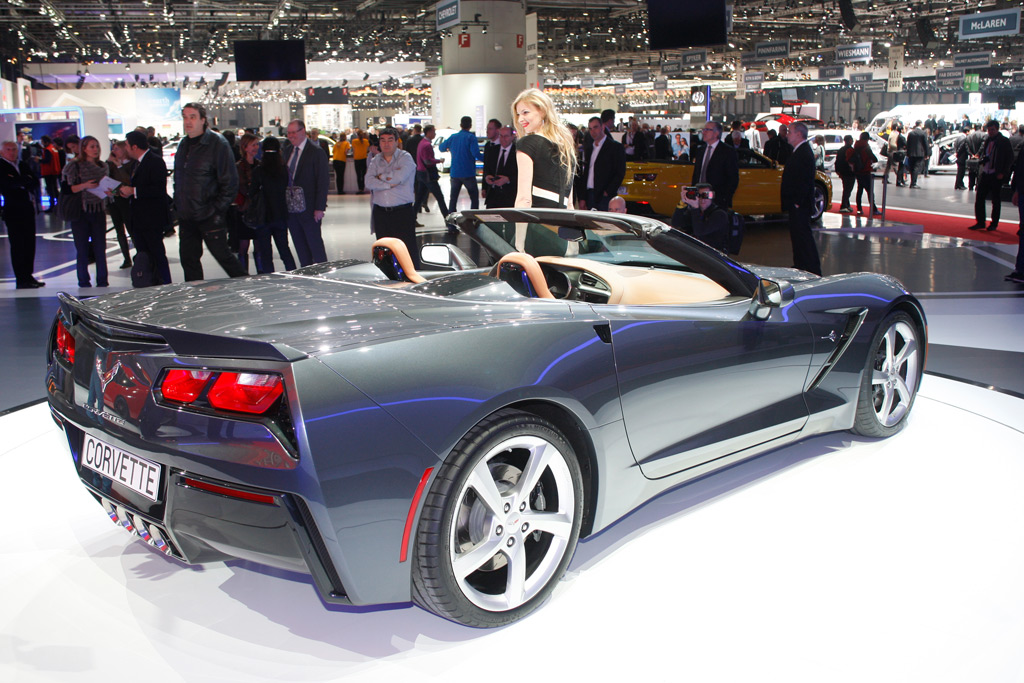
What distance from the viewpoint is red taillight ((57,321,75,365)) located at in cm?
235

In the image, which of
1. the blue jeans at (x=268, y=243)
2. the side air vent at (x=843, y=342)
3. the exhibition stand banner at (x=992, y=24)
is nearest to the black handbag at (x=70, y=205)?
the blue jeans at (x=268, y=243)

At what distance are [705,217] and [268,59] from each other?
17.4 meters

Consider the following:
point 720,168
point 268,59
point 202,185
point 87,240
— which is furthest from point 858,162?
point 268,59

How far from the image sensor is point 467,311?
87.5 inches

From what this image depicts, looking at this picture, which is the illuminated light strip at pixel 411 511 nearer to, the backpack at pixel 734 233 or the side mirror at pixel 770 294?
the side mirror at pixel 770 294

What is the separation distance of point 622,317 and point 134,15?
33.1m

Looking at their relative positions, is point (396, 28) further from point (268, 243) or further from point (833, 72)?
point (268, 243)

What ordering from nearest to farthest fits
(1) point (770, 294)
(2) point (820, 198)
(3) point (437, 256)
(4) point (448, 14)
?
(1) point (770, 294)
(3) point (437, 256)
(2) point (820, 198)
(4) point (448, 14)

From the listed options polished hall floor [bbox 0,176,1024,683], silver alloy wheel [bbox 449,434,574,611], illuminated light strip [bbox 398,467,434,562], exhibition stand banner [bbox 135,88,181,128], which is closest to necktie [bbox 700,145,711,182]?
polished hall floor [bbox 0,176,1024,683]

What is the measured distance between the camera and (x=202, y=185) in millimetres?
6352

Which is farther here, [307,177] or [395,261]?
[307,177]

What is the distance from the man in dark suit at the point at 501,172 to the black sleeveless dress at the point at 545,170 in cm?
377

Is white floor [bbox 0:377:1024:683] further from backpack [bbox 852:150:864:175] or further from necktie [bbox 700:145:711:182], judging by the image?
backpack [bbox 852:150:864:175]

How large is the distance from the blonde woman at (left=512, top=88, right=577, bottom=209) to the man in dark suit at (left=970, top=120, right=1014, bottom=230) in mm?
10097
